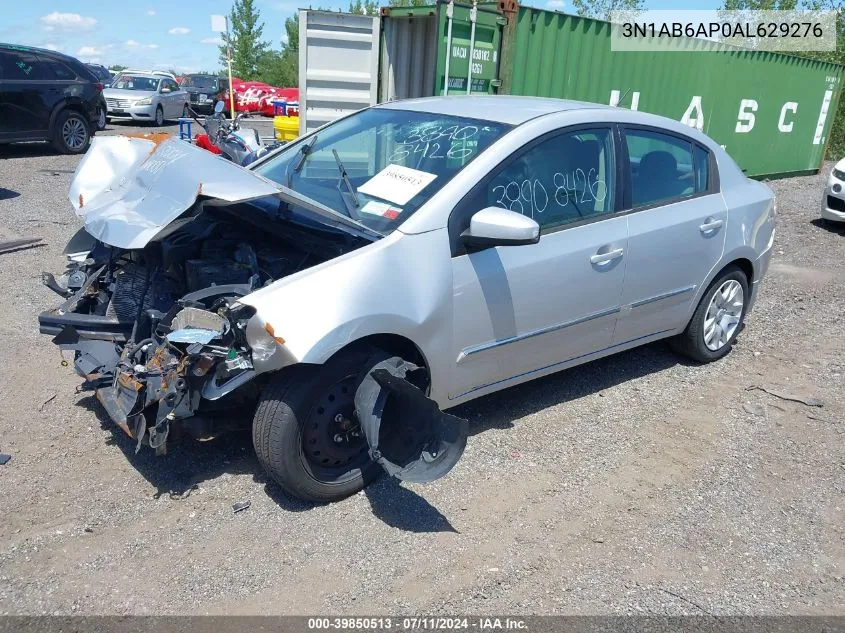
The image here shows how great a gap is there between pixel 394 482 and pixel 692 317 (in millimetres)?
2511

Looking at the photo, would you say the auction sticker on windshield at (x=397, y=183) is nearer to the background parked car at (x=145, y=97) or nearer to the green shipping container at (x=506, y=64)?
the green shipping container at (x=506, y=64)

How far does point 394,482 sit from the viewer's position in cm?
359

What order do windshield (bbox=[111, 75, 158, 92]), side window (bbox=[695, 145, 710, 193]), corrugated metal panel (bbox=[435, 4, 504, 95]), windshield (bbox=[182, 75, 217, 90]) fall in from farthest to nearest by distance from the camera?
1. windshield (bbox=[182, 75, 217, 90])
2. windshield (bbox=[111, 75, 158, 92])
3. corrugated metal panel (bbox=[435, 4, 504, 95])
4. side window (bbox=[695, 145, 710, 193])

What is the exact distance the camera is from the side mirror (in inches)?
130

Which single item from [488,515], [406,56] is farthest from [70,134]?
[488,515]

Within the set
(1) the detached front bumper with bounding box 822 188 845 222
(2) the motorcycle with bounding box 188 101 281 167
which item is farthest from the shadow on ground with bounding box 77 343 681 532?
(1) the detached front bumper with bounding box 822 188 845 222

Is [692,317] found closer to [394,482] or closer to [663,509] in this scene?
[663,509]

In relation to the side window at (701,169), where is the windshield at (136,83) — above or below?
below

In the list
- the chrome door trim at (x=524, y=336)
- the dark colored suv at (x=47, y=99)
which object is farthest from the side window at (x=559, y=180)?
the dark colored suv at (x=47, y=99)

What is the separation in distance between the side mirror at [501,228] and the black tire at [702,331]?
2090mm

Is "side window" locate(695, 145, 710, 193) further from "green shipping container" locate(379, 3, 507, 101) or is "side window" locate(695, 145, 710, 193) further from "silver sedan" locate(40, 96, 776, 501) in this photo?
"green shipping container" locate(379, 3, 507, 101)

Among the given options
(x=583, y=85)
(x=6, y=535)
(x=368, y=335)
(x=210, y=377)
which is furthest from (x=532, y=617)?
(x=583, y=85)

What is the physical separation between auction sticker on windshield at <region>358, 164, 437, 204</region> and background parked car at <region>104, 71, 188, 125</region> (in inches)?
714

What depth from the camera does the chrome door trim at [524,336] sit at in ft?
11.8
